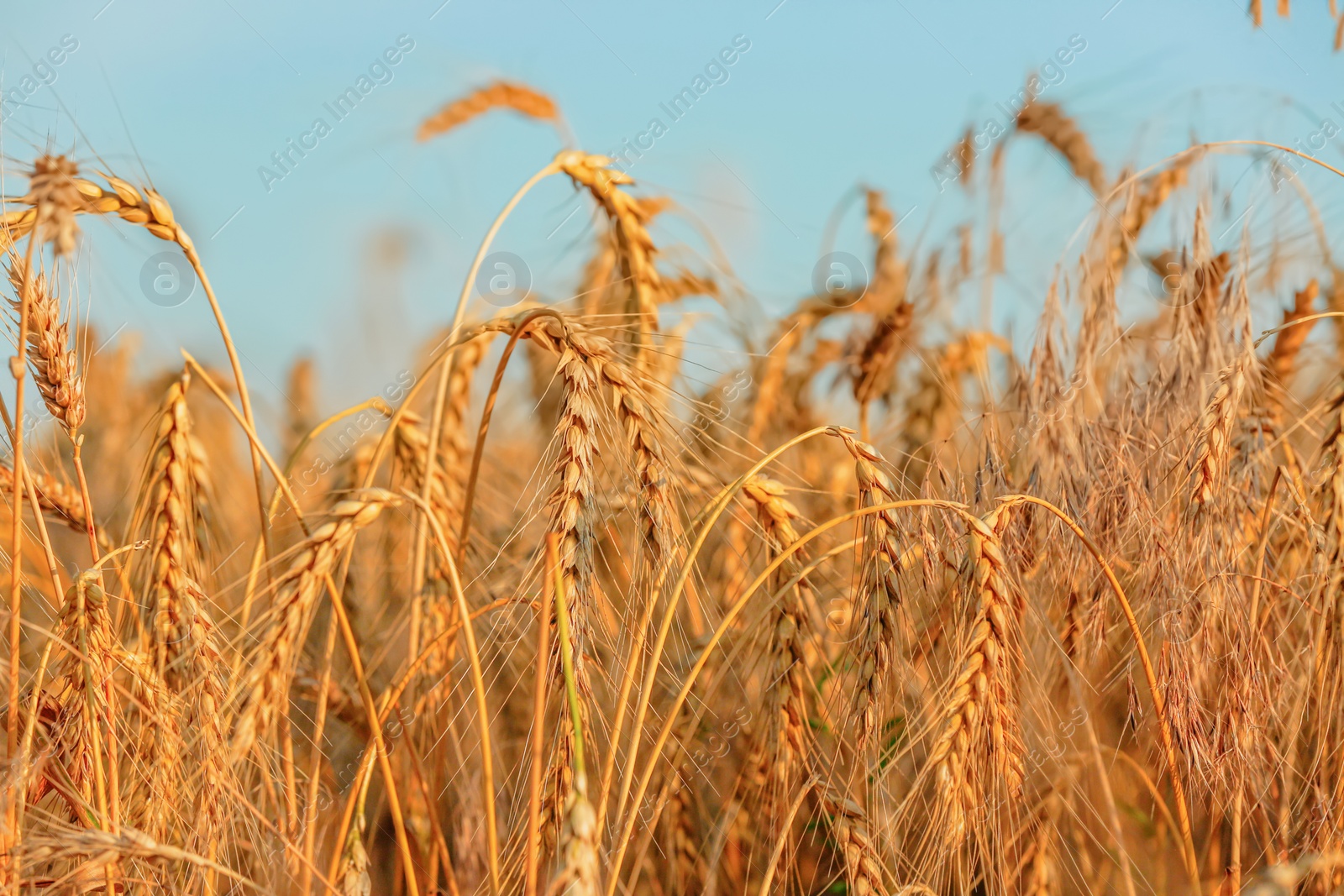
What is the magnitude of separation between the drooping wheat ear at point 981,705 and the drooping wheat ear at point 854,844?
0.36 feet

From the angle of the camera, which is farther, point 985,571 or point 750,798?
point 750,798

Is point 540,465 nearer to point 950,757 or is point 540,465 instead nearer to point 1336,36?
point 950,757

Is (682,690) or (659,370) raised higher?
(659,370)

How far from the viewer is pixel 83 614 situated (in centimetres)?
94

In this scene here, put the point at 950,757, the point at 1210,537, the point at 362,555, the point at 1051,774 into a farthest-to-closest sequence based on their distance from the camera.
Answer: the point at 362,555, the point at 1051,774, the point at 1210,537, the point at 950,757

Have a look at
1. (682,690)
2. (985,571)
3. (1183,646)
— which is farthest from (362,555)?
(1183,646)

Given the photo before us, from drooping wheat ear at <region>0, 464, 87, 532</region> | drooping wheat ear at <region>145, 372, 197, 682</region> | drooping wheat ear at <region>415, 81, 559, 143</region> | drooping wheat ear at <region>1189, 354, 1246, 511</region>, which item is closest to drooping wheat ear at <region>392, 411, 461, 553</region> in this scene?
drooping wheat ear at <region>145, 372, 197, 682</region>

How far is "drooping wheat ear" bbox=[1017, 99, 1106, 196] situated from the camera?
6.87ft

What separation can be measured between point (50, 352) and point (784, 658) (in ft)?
3.05

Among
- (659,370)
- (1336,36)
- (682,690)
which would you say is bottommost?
(682,690)

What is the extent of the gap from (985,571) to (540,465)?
0.50 metres

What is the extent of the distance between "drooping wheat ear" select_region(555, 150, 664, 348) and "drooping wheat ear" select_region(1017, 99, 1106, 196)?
1.01m

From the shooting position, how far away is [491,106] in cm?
194

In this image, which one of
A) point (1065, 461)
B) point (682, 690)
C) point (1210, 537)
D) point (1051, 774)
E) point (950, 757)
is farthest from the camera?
point (1051, 774)
